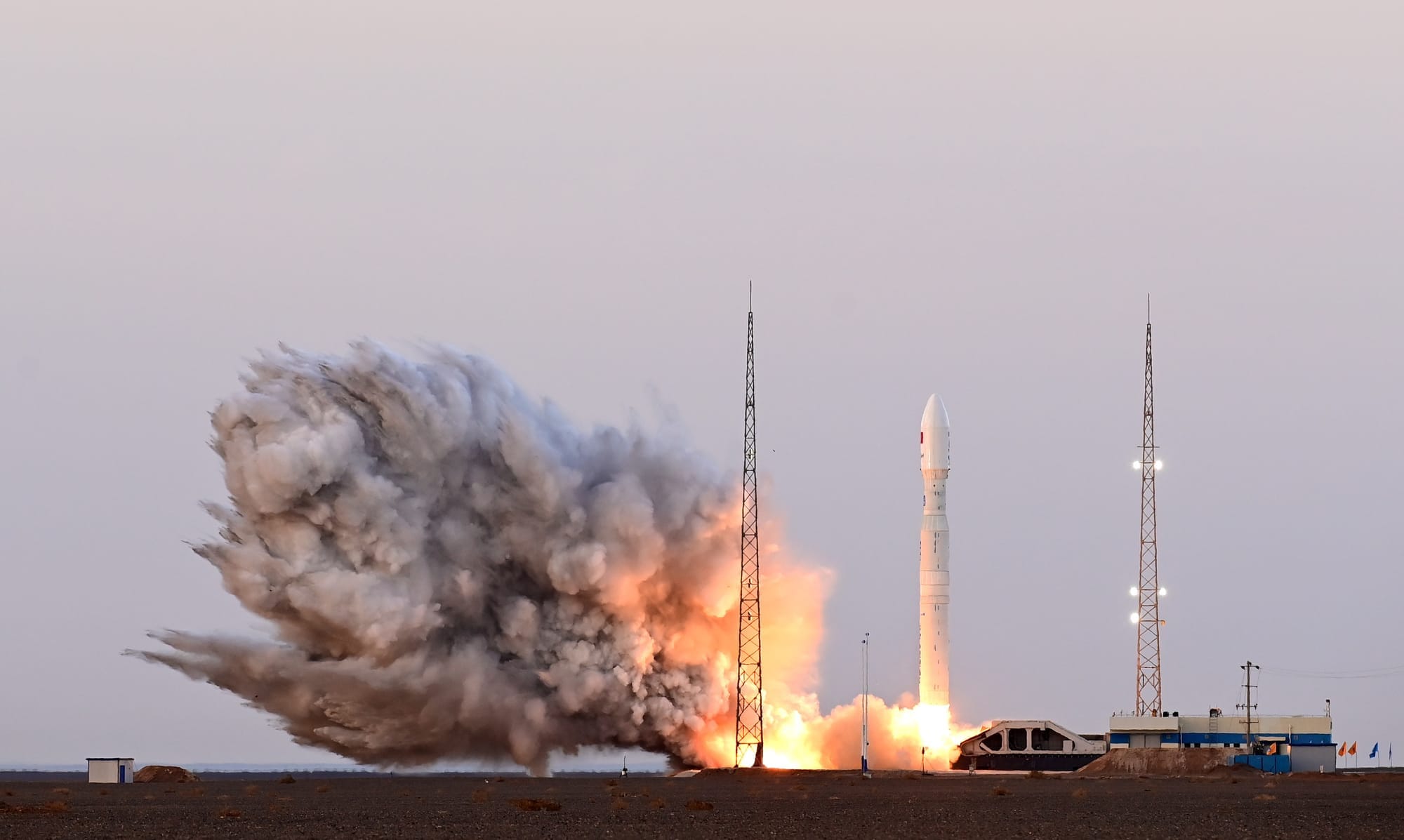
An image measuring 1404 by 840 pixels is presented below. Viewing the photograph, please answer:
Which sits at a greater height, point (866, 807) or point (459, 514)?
point (459, 514)

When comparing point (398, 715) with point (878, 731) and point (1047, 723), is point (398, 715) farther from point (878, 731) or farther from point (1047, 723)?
point (1047, 723)

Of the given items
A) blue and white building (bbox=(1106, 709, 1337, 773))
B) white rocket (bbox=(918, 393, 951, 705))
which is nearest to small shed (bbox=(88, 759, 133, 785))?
white rocket (bbox=(918, 393, 951, 705))

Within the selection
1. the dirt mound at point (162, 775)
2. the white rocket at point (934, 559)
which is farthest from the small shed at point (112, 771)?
the white rocket at point (934, 559)

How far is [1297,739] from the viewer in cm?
11431

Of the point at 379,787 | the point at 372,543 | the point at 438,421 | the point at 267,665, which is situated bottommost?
the point at 379,787

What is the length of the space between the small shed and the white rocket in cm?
4182

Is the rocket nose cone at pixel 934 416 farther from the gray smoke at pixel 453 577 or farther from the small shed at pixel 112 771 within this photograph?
the small shed at pixel 112 771

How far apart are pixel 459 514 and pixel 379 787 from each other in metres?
13.9

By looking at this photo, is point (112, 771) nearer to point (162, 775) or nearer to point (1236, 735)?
point (162, 775)

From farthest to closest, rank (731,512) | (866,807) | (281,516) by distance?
(731,512)
(281,516)
(866,807)

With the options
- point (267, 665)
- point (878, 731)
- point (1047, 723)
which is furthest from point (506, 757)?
point (1047, 723)

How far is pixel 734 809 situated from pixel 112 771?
1932 inches

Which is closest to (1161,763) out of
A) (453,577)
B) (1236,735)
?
(1236,735)

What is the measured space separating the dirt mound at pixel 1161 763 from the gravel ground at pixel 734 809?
15268mm
